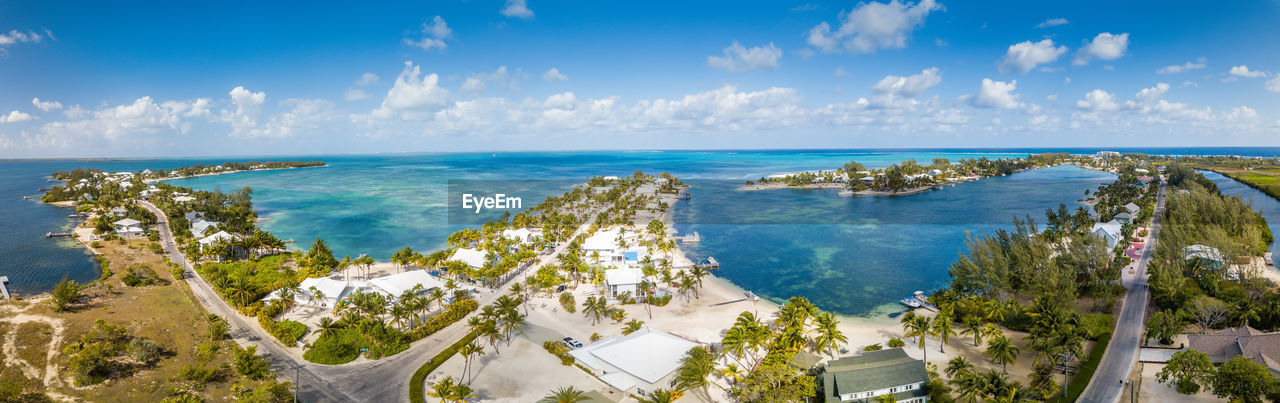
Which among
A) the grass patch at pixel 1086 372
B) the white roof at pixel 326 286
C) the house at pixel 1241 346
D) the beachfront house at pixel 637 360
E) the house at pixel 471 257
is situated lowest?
the grass patch at pixel 1086 372

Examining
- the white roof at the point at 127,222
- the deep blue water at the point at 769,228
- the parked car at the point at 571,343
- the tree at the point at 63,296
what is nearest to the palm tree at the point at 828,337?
the deep blue water at the point at 769,228

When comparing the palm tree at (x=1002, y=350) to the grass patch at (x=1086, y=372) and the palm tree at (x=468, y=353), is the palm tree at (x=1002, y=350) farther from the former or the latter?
the palm tree at (x=468, y=353)

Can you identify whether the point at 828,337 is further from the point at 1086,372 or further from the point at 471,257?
the point at 471,257

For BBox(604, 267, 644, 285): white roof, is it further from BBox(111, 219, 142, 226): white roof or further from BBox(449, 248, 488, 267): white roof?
BBox(111, 219, 142, 226): white roof

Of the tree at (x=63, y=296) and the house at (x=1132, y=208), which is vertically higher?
the house at (x=1132, y=208)

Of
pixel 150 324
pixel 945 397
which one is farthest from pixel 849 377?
pixel 150 324

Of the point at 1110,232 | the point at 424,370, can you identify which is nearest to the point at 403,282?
Result: the point at 424,370

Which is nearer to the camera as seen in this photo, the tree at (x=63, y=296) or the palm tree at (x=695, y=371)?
the palm tree at (x=695, y=371)
